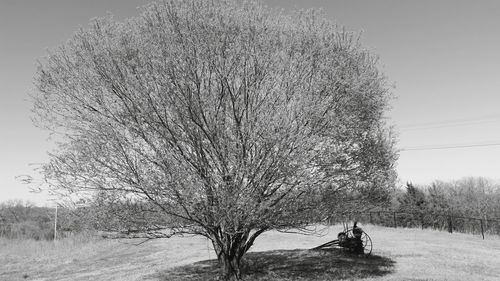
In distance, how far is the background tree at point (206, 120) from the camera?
9.38 m

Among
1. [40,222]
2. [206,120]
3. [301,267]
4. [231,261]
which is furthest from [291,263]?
[40,222]

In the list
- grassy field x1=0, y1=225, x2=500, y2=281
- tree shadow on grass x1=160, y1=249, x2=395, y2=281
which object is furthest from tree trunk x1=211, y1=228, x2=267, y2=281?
grassy field x1=0, y1=225, x2=500, y2=281

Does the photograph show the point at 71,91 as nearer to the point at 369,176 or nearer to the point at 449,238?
the point at 369,176

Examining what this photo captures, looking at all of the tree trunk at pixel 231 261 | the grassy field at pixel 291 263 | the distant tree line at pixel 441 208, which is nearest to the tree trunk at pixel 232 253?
the tree trunk at pixel 231 261

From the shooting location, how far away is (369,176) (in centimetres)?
1202

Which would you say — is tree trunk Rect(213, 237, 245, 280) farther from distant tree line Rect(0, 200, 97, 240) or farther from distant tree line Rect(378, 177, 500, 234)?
distant tree line Rect(378, 177, 500, 234)

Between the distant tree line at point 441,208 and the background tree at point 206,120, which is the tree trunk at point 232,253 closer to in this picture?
the background tree at point 206,120

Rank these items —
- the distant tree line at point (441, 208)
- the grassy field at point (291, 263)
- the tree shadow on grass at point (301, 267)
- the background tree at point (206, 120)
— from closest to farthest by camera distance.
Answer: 1. the background tree at point (206, 120)
2. the tree shadow on grass at point (301, 267)
3. the grassy field at point (291, 263)
4. the distant tree line at point (441, 208)

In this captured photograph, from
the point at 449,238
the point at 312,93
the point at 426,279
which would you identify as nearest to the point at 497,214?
the point at 449,238

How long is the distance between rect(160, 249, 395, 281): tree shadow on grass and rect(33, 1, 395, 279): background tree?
226 cm

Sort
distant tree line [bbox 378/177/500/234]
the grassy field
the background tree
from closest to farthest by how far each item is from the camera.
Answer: the background tree
the grassy field
distant tree line [bbox 378/177/500/234]

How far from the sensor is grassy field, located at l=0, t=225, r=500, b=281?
12.9 metres

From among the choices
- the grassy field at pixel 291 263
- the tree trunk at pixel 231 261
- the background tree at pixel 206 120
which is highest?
the background tree at pixel 206 120

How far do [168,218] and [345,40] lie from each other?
8.40 m
